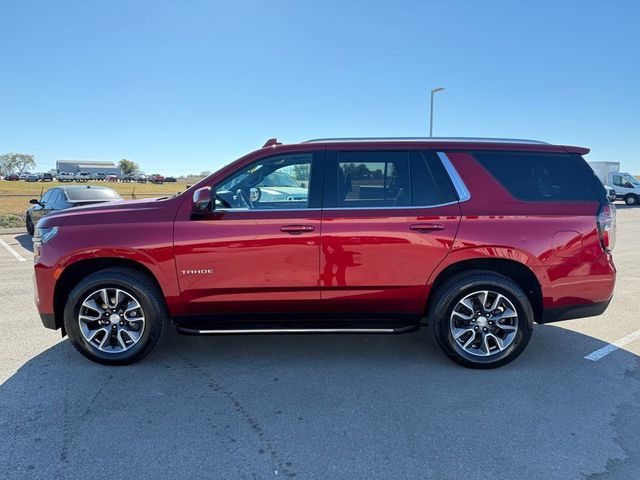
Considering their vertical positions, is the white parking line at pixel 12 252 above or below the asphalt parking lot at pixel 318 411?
above

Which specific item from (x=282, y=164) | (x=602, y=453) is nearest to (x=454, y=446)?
(x=602, y=453)

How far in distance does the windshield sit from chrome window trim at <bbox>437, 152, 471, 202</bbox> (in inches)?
335

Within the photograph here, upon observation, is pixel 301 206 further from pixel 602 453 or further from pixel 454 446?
pixel 602 453

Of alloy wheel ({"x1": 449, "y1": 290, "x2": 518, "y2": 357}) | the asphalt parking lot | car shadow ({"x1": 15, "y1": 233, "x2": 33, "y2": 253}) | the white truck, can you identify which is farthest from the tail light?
the white truck

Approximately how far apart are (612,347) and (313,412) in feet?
10.3

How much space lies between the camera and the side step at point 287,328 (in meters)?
3.56

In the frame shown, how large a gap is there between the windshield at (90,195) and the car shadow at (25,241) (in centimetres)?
160

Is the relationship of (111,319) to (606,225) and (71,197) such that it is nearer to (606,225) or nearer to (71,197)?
(606,225)

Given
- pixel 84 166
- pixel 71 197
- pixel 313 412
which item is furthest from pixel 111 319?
pixel 84 166

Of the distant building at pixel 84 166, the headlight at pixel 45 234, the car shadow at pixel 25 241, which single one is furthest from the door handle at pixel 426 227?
the distant building at pixel 84 166

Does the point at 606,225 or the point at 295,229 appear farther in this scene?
the point at 606,225

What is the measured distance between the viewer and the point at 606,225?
144 inches

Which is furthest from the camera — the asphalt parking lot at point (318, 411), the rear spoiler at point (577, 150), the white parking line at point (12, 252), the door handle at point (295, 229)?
the white parking line at point (12, 252)

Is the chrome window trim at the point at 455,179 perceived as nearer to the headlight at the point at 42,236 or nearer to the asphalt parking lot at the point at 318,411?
the asphalt parking lot at the point at 318,411
